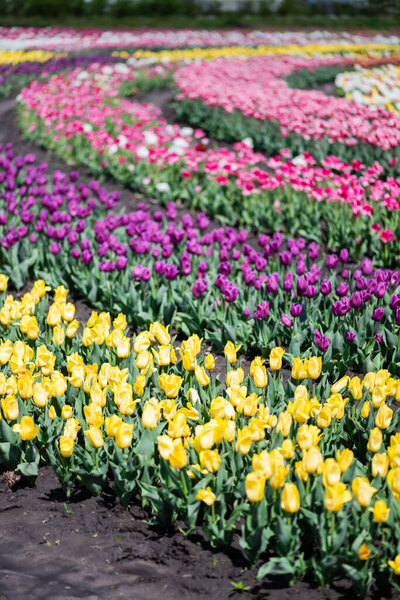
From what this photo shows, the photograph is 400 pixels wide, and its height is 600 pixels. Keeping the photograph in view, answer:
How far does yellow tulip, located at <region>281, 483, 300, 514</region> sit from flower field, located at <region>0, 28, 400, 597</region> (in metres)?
0.01

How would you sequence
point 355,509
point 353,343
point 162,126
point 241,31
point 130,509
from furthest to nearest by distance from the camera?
point 241,31 → point 162,126 → point 353,343 → point 130,509 → point 355,509

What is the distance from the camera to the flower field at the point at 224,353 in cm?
236

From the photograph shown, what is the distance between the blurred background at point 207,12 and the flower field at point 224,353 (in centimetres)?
2869

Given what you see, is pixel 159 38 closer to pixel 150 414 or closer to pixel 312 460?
pixel 150 414

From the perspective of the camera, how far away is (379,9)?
136 ft

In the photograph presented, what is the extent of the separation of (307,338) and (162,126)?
720cm

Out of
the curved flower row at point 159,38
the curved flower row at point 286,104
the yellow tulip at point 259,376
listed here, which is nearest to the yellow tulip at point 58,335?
the yellow tulip at point 259,376

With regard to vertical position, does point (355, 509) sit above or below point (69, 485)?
above

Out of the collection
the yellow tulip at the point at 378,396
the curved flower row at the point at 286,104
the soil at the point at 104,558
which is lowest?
the soil at the point at 104,558

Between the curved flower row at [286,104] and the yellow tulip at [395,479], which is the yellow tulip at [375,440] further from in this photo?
the curved flower row at [286,104]

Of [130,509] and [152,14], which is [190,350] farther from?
[152,14]

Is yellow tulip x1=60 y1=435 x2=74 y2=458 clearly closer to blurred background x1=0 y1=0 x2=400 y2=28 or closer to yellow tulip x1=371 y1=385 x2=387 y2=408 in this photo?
yellow tulip x1=371 y1=385 x2=387 y2=408

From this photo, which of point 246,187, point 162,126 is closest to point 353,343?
point 246,187

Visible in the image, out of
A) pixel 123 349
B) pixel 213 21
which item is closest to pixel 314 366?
pixel 123 349
